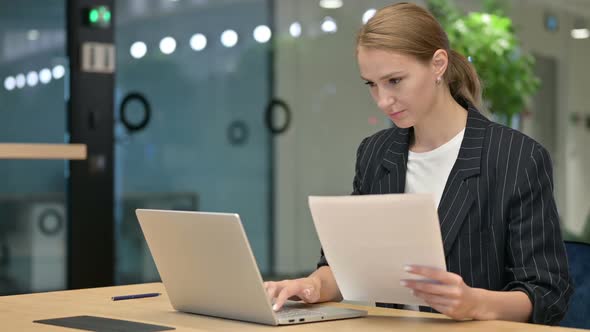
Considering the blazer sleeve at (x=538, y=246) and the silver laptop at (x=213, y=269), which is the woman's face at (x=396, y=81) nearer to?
the blazer sleeve at (x=538, y=246)

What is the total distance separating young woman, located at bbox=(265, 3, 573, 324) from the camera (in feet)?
6.82

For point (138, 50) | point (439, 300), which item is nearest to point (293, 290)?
point (439, 300)

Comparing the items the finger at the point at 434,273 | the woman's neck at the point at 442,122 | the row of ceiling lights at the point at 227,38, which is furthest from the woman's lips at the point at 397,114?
the row of ceiling lights at the point at 227,38

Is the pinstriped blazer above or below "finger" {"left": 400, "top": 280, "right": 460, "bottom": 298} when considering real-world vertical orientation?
above

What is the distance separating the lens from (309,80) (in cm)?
596

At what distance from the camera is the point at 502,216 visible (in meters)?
2.14

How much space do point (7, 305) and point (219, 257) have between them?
568mm

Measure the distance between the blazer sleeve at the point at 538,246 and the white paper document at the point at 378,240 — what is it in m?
0.31

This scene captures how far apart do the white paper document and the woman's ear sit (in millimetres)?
529

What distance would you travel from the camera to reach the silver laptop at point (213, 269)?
181cm

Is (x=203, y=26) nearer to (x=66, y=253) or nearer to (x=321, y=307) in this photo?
(x=66, y=253)

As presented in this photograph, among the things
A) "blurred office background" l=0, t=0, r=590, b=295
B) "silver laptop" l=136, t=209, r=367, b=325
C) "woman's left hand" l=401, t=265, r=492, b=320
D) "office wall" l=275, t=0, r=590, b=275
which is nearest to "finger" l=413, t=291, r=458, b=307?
"woman's left hand" l=401, t=265, r=492, b=320

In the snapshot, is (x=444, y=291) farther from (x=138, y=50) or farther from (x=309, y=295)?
(x=138, y=50)

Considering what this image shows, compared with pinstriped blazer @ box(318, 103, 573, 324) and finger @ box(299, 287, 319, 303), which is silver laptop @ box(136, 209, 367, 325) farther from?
pinstriped blazer @ box(318, 103, 573, 324)
